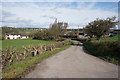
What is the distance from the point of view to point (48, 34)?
132 feet

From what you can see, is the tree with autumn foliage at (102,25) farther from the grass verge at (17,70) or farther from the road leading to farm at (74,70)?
the grass verge at (17,70)

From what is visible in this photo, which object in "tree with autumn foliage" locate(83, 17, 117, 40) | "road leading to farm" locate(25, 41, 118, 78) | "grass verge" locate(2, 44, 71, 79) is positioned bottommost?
"road leading to farm" locate(25, 41, 118, 78)

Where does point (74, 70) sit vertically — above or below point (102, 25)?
below

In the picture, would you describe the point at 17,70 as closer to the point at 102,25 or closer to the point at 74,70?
the point at 74,70

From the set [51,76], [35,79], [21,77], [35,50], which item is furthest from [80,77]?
[35,50]

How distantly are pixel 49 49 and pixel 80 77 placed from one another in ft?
27.7

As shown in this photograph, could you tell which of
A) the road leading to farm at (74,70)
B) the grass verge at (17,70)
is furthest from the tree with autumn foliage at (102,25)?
the grass verge at (17,70)

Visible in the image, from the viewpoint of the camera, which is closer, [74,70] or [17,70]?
[17,70]

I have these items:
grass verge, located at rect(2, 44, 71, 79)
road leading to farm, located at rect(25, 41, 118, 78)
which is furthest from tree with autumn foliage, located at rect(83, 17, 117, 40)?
grass verge, located at rect(2, 44, 71, 79)

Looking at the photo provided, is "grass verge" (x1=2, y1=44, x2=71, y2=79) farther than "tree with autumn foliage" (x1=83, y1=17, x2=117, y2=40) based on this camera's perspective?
No

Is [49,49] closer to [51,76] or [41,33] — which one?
[51,76]

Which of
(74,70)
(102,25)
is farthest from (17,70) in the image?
(102,25)

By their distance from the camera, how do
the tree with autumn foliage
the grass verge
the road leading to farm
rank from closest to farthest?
the grass verge → the road leading to farm → the tree with autumn foliage

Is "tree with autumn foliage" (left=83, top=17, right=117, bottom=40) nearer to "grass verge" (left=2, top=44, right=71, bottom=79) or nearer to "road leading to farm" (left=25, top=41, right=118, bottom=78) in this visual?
"road leading to farm" (left=25, top=41, right=118, bottom=78)
